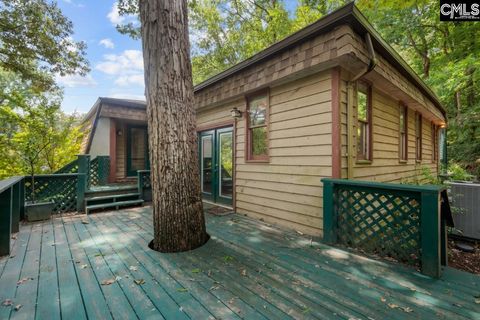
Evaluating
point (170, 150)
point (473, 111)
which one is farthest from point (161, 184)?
point (473, 111)

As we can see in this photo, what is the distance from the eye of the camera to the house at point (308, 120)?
3.36 metres

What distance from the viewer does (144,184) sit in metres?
6.40

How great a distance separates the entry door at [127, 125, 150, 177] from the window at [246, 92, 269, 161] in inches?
203

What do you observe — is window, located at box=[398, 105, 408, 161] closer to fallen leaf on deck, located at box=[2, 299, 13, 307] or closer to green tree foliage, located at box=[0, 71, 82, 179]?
fallen leaf on deck, located at box=[2, 299, 13, 307]

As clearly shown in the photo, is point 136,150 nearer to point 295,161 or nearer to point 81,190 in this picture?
point 81,190

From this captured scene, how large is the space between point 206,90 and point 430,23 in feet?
40.9

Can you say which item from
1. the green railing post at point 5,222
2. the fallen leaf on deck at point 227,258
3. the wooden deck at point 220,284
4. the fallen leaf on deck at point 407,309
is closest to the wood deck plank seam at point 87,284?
the wooden deck at point 220,284

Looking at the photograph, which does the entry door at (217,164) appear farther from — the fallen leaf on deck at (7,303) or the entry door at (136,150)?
the fallen leaf on deck at (7,303)

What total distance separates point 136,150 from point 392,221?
27.8 feet

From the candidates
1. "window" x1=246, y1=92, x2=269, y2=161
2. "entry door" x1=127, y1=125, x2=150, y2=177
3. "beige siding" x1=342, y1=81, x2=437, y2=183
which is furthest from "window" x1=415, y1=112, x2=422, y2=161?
"entry door" x1=127, y1=125, x2=150, y2=177

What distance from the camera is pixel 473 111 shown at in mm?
9945

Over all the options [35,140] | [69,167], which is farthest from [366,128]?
[69,167]

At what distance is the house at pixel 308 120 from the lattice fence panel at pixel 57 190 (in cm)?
321

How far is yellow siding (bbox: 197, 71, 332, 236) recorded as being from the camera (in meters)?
3.59
